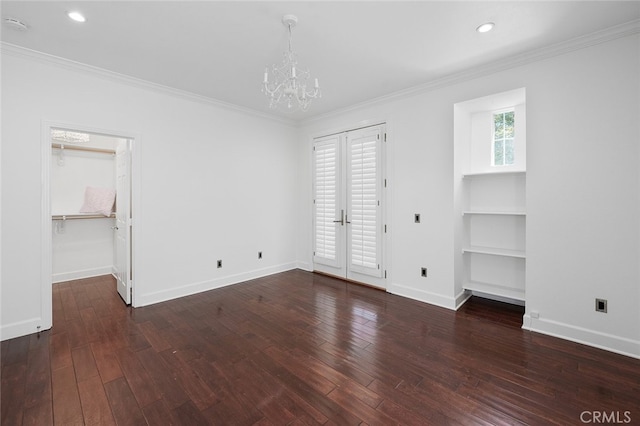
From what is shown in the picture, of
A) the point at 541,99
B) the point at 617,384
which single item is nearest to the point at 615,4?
the point at 541,99

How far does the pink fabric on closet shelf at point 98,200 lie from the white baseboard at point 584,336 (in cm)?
619

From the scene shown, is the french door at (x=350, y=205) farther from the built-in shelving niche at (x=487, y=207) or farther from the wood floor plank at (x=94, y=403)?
the wood floor plank at (x=94, y=403)

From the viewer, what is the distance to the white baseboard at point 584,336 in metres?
2.46

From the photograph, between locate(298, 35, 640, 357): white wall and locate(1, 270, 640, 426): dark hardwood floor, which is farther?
locate(298, 35, 640, 357): white wall

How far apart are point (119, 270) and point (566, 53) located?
594 cm

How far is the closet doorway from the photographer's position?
175 inches

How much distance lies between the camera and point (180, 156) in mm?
3922

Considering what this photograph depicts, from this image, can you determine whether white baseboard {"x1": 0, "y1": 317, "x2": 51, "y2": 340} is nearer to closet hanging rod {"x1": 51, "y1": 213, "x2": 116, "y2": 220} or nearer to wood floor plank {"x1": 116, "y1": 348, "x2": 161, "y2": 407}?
wood floor plank {"x1": 116, "y1": 348, "x2": 161, "y2": 407}

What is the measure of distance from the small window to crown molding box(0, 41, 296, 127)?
3526mm

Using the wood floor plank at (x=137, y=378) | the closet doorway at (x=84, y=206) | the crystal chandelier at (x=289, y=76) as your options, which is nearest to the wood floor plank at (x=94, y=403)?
the wood floor plank at (x=137, y=378)

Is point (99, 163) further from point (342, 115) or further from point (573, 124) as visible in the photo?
point (573, 124)
